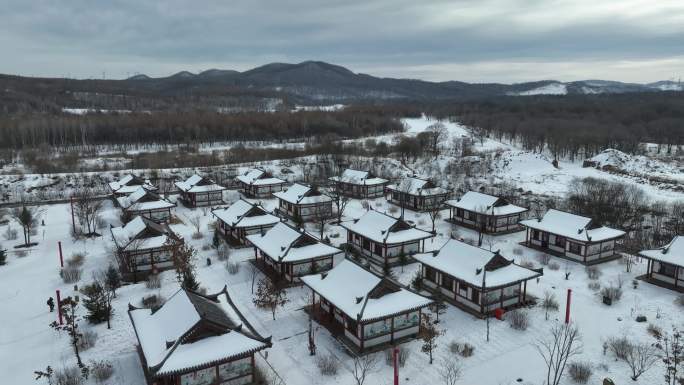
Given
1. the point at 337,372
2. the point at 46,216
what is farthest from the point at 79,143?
the point at 337,372

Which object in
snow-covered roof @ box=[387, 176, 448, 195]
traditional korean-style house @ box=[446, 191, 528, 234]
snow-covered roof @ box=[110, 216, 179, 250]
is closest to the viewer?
snow-covered roof @ box=[110, 216, 179, 250]

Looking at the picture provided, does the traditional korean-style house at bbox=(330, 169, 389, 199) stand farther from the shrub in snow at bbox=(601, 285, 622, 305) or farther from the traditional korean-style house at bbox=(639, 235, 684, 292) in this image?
the shrub in snow at bbox=(601, 285, 622, 305)

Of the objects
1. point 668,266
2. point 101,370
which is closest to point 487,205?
point 668,266

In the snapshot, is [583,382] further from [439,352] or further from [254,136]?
[254,136]

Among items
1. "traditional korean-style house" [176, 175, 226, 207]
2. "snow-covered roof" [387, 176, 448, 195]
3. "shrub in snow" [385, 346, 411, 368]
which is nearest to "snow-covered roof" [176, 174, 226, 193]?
"traditional korean-style house" [176, 175, 226, 207]

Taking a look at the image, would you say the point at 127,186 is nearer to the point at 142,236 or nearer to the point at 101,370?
the point at 142,236

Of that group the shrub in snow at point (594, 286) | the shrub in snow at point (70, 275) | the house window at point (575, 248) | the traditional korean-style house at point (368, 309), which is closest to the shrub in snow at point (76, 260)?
the shrub in snow at point (70, 275)
